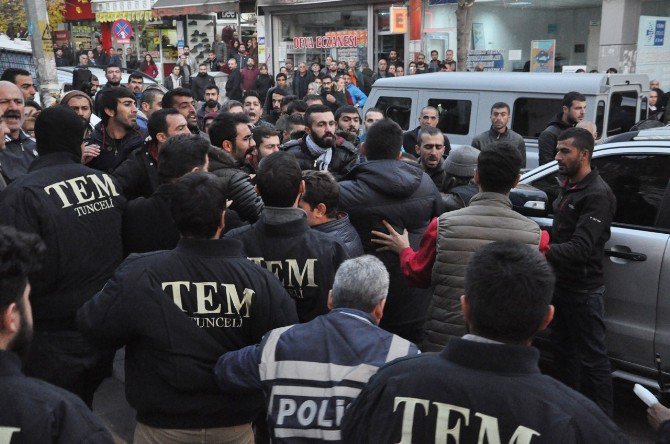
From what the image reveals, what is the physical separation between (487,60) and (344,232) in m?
14.7

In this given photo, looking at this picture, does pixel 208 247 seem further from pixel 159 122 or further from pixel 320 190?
pixel 159 122

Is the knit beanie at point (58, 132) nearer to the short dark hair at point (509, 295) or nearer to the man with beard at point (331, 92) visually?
the short dark hair at point (509, 295)

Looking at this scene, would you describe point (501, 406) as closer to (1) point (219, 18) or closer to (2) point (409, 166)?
(2) point (409, 166)

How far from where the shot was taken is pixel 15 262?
179 centimetres

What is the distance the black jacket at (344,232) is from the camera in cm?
357

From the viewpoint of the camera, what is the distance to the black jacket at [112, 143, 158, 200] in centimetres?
432

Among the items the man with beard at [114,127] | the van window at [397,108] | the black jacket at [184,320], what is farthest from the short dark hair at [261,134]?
the van window at [397,108]

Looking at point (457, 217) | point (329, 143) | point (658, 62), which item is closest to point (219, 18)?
point (658, 62)

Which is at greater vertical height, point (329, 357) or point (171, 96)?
point (171, 96)

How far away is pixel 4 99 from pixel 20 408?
13.2 feet

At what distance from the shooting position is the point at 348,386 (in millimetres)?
2297

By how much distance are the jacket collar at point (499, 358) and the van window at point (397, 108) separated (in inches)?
331

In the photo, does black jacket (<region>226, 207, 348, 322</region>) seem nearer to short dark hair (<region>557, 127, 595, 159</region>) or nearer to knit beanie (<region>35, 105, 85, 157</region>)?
knit beanie (<region>35, 105, 85, 157</region>)

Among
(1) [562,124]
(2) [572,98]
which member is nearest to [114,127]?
(1) [562,124]
